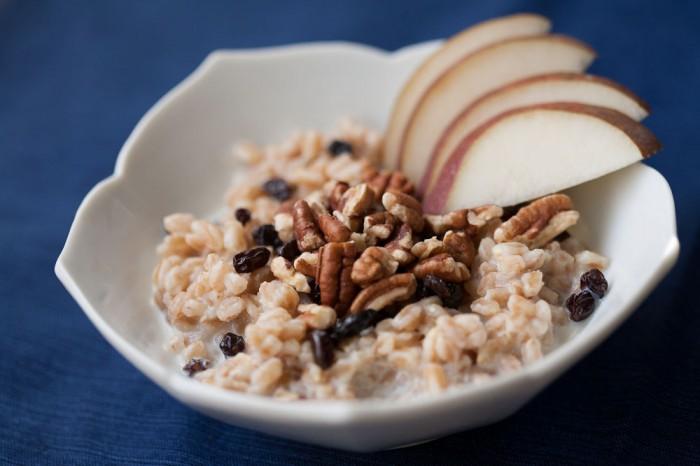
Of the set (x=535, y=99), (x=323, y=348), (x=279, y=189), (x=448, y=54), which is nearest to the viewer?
(x=323, y=348)

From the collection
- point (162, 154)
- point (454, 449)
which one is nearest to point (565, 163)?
point (454, 449)

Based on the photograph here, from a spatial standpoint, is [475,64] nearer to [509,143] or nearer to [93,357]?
[509,143]

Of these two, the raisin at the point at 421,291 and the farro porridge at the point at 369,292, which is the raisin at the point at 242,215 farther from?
the raisin at the point at 421,291

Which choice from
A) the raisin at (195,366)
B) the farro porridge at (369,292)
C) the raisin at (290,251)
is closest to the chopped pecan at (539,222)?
the farro porridge at (369,292)

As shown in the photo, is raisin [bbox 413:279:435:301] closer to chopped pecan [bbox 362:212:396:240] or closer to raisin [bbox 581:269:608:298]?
chopped pecan [bbox 362:212:396:240]

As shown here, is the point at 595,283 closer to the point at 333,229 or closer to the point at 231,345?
the point at 333,229

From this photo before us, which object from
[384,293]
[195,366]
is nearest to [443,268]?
[384,293]
